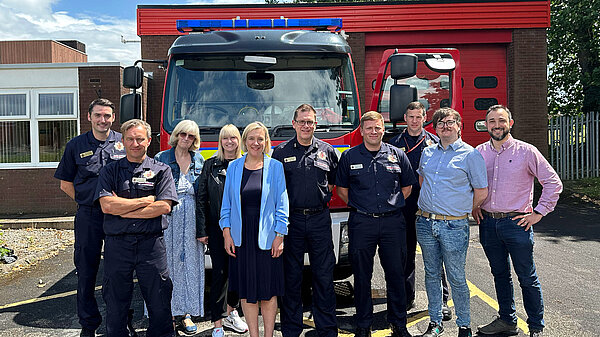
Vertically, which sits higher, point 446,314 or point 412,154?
point 412,154

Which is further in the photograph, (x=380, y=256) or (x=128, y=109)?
(x=128, y=109)

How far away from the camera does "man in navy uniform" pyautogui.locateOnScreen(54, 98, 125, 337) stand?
14.4 feet

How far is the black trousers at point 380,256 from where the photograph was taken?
429 cm

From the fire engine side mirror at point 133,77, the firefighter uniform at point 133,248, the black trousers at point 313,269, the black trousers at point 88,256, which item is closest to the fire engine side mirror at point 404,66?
the black trousers at point 313,269

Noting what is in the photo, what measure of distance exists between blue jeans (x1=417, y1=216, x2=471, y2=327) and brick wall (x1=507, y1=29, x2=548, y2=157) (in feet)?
35.0

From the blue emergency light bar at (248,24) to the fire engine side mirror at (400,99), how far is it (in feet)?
3.88

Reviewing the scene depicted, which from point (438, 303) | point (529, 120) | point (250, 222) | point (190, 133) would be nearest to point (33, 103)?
point (190, 133)

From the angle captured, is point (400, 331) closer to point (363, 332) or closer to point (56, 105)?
point (363, 332)

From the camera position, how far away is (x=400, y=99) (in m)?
5.28

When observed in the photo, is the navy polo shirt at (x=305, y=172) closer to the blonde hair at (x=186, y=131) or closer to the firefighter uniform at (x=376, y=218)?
the firefighter uniform at (x=376, y=218)

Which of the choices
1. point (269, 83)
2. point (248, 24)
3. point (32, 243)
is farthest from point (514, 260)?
point (32, 243)

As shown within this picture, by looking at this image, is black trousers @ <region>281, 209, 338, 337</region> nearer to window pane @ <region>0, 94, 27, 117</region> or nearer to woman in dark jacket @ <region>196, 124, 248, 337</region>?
woman in dark jacket @ <region>196, 124, 248, 337</region>

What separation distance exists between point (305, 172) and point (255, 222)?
23.2 inches

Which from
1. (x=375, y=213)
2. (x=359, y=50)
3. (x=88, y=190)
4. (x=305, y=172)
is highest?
(x=359, y=50)
